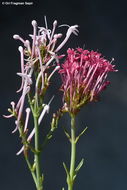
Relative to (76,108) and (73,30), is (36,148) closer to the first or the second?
(76,108)

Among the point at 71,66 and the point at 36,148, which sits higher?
the point at 71,66

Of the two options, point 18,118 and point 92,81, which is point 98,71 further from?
point 18,118

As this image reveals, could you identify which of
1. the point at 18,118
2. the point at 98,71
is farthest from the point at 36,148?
the point at 98,71

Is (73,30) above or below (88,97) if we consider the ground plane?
above

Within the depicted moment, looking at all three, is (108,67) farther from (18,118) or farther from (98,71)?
(18,118)

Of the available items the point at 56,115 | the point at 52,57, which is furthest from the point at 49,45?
the point at 56,115
